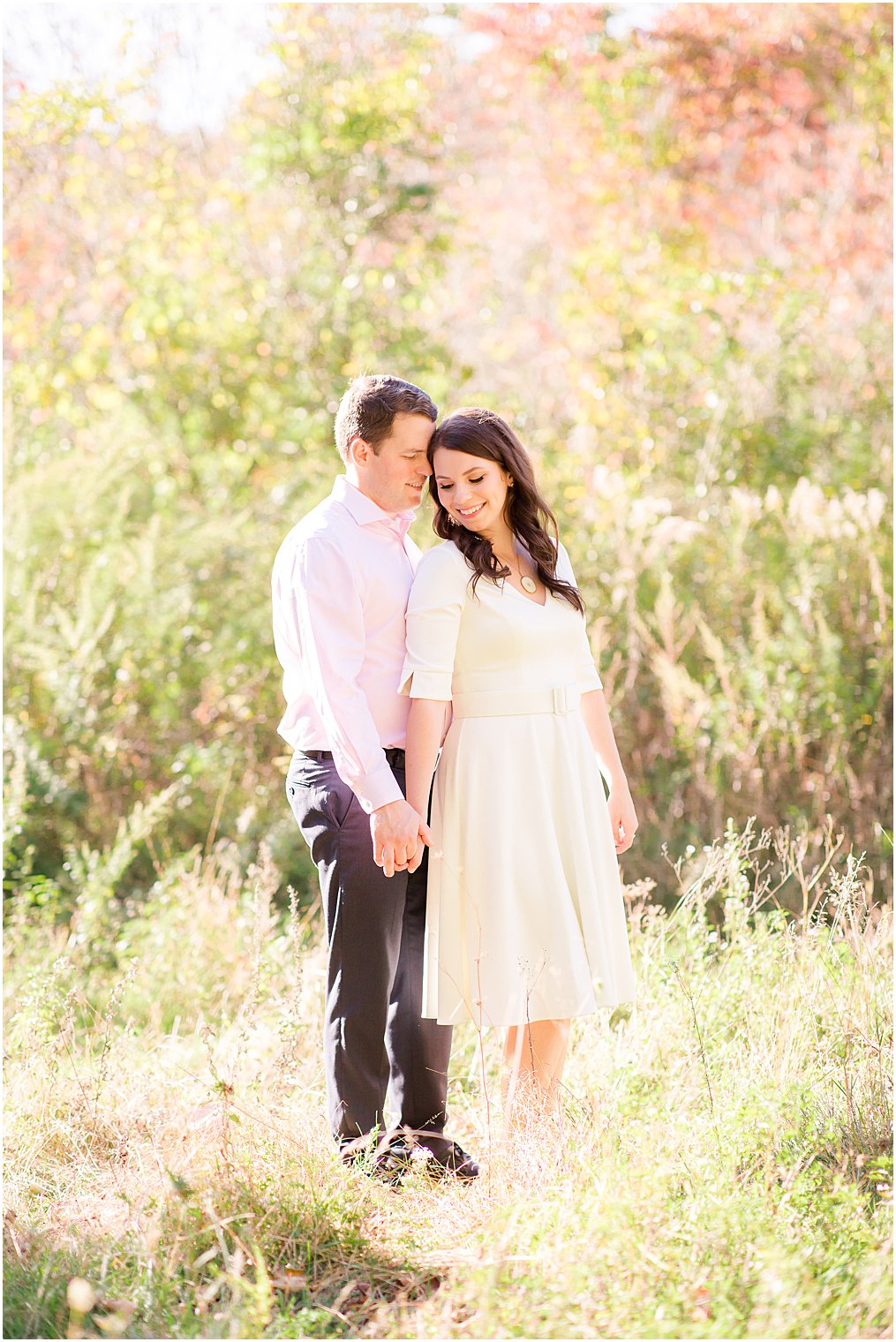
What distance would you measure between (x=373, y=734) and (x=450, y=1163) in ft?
3.60

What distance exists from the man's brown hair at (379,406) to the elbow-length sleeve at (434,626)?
35cm

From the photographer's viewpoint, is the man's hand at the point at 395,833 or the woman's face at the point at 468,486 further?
the woman's face at the point at 468,486

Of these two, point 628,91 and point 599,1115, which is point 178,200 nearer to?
point 628,91

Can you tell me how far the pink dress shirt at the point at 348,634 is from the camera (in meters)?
2.72

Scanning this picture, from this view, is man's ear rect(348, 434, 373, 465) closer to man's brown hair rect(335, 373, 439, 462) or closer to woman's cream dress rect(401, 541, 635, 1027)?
man's brown hair rect(335, 373, 439, 462)

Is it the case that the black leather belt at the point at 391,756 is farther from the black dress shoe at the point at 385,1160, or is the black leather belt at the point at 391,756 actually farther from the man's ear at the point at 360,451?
the black dress shoe at the point at 385,1160

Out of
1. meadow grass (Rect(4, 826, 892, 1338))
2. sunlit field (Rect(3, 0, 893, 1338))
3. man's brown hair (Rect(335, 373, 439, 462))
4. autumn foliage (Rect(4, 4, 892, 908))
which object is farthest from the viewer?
autumn foliage (Rect(4, 4, 892, 908))

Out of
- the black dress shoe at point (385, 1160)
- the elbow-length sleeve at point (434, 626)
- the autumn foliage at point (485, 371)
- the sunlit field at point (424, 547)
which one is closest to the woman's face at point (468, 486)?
the elbow-length sleeve at point (434, 626)

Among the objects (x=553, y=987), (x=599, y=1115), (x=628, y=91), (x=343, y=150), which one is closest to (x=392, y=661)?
(x=553, y=987)

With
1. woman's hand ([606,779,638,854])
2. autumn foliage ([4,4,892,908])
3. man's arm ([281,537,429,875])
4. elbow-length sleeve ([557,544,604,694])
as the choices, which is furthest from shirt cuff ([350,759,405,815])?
autumn foliage ([4,4,892,908])

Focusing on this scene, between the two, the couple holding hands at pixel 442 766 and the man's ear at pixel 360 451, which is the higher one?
the man's ear at pixel 360 451

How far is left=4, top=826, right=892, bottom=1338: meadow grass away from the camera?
2.25m

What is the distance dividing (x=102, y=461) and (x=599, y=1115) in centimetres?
451

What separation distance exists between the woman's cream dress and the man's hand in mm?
149
